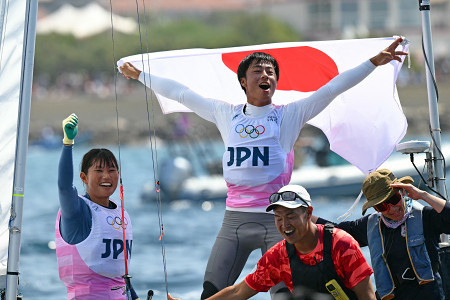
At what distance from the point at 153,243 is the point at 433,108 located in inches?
519

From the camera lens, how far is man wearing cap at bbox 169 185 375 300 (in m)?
4.07

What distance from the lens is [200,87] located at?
5875 mm

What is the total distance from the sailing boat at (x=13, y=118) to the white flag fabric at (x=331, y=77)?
1.06 meters

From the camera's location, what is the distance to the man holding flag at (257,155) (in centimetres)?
478

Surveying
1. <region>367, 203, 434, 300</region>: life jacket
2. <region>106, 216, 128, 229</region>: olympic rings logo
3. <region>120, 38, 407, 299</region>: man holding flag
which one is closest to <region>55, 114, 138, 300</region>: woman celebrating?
<region>106, 216, 128, 229</region>: olympic rings logo

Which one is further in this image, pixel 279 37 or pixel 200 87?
pixel 279 37

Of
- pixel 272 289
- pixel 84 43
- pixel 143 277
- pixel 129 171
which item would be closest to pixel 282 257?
pixel 272 289

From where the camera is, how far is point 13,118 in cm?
462

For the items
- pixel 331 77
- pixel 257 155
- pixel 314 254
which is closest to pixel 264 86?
pixel 257 155

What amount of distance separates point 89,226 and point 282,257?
1059 millimetres

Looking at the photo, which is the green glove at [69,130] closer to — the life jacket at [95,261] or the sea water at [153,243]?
the life jacket at [95,261]

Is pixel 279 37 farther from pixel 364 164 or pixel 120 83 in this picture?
pixel 364 164

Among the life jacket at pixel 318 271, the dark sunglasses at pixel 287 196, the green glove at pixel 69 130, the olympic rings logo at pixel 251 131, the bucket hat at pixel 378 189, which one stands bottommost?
the life jacket at pixel 318 271

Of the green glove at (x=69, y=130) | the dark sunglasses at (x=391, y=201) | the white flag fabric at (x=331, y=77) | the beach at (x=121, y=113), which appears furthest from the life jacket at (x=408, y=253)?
the beach at (x=121, y=113)
